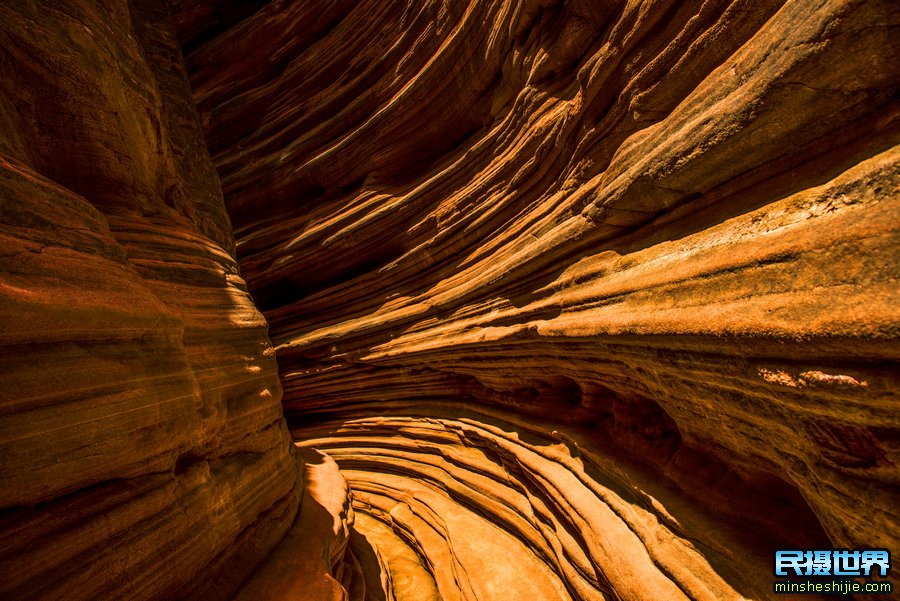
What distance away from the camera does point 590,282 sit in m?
3.72

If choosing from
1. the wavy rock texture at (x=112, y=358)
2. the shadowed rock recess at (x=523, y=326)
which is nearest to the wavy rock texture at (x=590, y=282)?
the shadowed rock recess at (x=523, y=326)

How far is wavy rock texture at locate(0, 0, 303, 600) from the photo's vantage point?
179 cm

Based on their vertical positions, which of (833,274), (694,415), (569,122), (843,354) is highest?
(569,122)

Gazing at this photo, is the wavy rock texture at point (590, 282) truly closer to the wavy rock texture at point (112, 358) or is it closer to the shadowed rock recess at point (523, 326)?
the shadowed rock recess at point (523, 326)

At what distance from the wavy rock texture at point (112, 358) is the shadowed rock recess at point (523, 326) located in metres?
0.02

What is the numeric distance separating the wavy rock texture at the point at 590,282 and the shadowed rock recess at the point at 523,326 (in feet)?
0.08

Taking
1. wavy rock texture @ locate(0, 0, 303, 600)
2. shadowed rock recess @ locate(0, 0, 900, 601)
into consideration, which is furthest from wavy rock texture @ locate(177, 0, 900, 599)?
wavy rock texture @ locate(0, 0, 303, 600)

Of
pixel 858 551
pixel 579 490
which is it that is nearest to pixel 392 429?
pixel 579 490

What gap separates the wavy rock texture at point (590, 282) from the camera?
179 centimetres

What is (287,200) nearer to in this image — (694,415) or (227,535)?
(227,535)

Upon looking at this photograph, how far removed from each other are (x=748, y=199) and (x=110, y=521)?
464cm

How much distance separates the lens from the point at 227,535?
2.79 meters

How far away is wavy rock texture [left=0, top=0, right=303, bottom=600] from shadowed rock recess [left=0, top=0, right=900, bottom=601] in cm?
2

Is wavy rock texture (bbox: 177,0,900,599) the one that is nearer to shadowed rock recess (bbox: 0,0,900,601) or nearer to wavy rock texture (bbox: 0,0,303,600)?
shadowed rock recess (bbox: 0,0,900,601)
